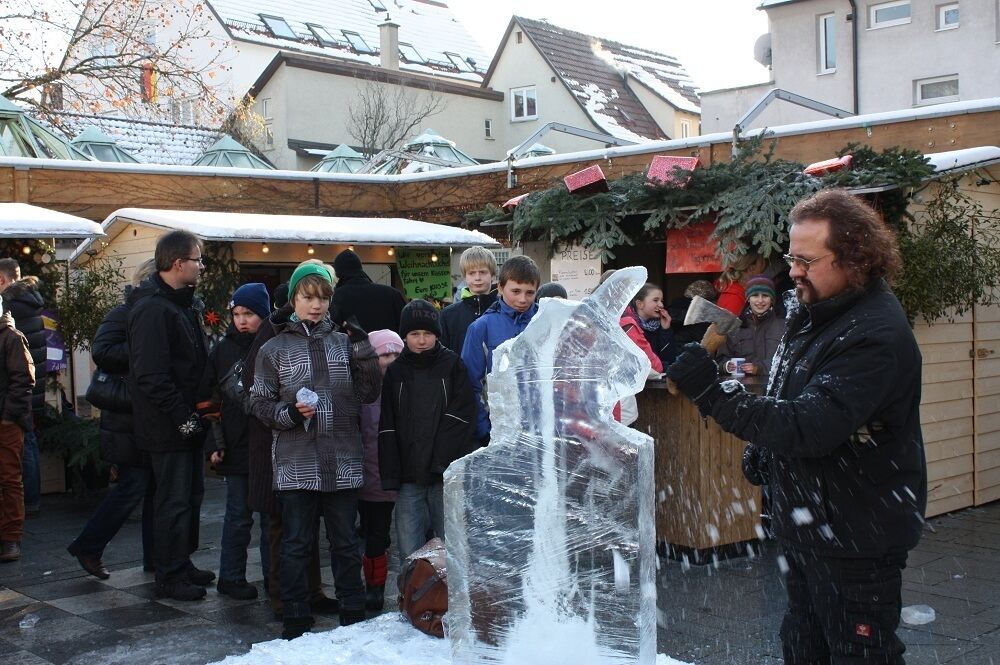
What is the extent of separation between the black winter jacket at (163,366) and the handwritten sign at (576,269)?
4.40 meters

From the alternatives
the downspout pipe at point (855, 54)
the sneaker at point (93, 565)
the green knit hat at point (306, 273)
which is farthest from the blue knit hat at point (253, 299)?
the downspout pipe at point (855, 54)

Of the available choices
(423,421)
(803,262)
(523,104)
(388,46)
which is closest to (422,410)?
(423,421)

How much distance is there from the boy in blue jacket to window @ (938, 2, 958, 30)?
77.4 feet

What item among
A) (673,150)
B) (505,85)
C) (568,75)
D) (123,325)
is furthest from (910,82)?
(123,325)

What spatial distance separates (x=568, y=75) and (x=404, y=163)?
61.4 feet

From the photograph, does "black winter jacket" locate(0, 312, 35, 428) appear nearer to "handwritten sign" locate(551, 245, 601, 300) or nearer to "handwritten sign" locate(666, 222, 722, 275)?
"handwritten sign" locate(551, 245, 601, 300)

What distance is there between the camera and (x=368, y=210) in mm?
13945

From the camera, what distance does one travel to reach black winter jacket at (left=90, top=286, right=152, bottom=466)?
619 cm

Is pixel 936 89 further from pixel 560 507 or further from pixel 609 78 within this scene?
pixel 560 507

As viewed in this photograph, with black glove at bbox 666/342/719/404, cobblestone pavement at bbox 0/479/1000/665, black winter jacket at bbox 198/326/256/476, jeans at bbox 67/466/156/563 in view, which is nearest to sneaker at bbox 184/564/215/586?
cobblestone pavement at bbox 0/479/1000/665

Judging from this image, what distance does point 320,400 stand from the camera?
5.23 meters

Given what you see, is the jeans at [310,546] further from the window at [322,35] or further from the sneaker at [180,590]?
the window at [322,35]

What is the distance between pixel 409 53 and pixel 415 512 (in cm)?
3485

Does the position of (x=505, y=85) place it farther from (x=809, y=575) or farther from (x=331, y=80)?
(x=809, y=575)
